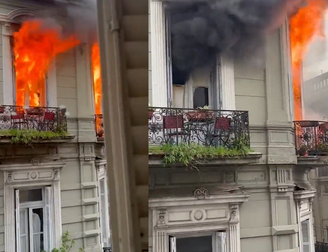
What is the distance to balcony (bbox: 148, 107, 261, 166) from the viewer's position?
1173 millimetres

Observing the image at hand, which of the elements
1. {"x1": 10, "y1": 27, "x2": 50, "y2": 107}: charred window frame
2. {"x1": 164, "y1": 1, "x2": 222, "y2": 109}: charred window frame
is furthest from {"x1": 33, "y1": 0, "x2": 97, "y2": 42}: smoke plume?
{"x1": 164, "y1": 1, "x2": 222, "y2": 109}: charred window frame

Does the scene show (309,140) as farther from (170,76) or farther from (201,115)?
(170,76)

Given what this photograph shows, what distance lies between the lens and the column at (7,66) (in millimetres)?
1100

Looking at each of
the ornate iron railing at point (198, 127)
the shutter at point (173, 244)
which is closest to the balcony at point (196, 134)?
the ornate iron railing at point (198, 127)

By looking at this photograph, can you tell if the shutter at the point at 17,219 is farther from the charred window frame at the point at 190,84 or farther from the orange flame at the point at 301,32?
the orange flame at the point at 301,32

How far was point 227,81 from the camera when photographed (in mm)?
1248

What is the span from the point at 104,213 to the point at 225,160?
44 centimetres

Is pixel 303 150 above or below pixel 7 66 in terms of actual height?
below

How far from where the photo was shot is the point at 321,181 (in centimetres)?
129

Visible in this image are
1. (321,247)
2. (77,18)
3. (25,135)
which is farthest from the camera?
(321,247)

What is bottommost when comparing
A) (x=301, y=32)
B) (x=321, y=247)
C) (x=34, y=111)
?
(x=321, y=247)

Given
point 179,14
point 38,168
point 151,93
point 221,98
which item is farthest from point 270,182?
point 38,168

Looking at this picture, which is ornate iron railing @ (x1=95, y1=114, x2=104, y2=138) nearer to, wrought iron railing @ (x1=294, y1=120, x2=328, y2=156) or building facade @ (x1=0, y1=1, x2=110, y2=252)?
building facade @ (x1=0, y1=1, x2=110, y2=252)

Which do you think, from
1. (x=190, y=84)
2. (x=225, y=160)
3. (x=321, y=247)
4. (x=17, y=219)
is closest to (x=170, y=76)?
(x=190, y=84)
